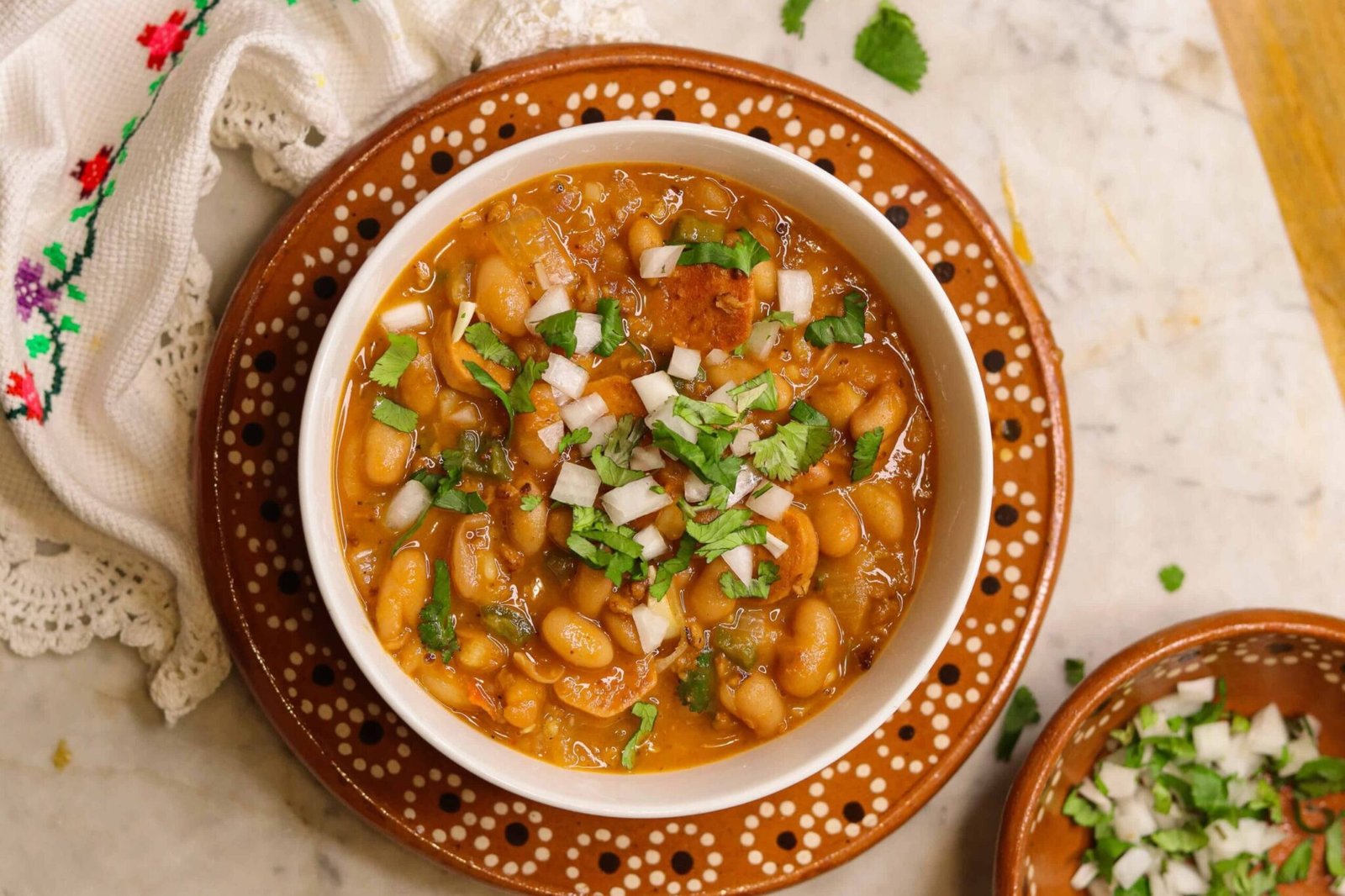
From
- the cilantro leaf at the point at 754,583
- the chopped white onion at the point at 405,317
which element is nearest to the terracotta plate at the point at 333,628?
the chopped white onion at the point at 405,317

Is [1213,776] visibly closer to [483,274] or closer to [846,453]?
[846,453]

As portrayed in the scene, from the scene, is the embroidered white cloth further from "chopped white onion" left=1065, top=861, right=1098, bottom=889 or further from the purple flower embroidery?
"chopped white onion" left=1065, top=861, right=1098, bottom=889

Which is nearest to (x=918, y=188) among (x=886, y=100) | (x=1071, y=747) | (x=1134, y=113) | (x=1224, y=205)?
(x=886, y=100)

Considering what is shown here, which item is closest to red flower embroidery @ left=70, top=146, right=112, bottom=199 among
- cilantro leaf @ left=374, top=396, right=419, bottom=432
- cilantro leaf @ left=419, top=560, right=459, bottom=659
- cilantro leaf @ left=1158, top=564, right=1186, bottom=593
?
cilantro leaf @ left=374, top=396, right=419, bottom=432

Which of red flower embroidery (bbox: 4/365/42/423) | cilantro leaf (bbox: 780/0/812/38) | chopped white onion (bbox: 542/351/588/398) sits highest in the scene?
cilantro leaf (bbox: 780/0/812/38)

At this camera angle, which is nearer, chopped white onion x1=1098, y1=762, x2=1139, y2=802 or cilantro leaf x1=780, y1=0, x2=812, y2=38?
cilantro leaf x1=780, y1=0, x2=812, y2=38

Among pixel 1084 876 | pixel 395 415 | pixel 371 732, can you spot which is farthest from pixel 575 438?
pixel 1084 876
